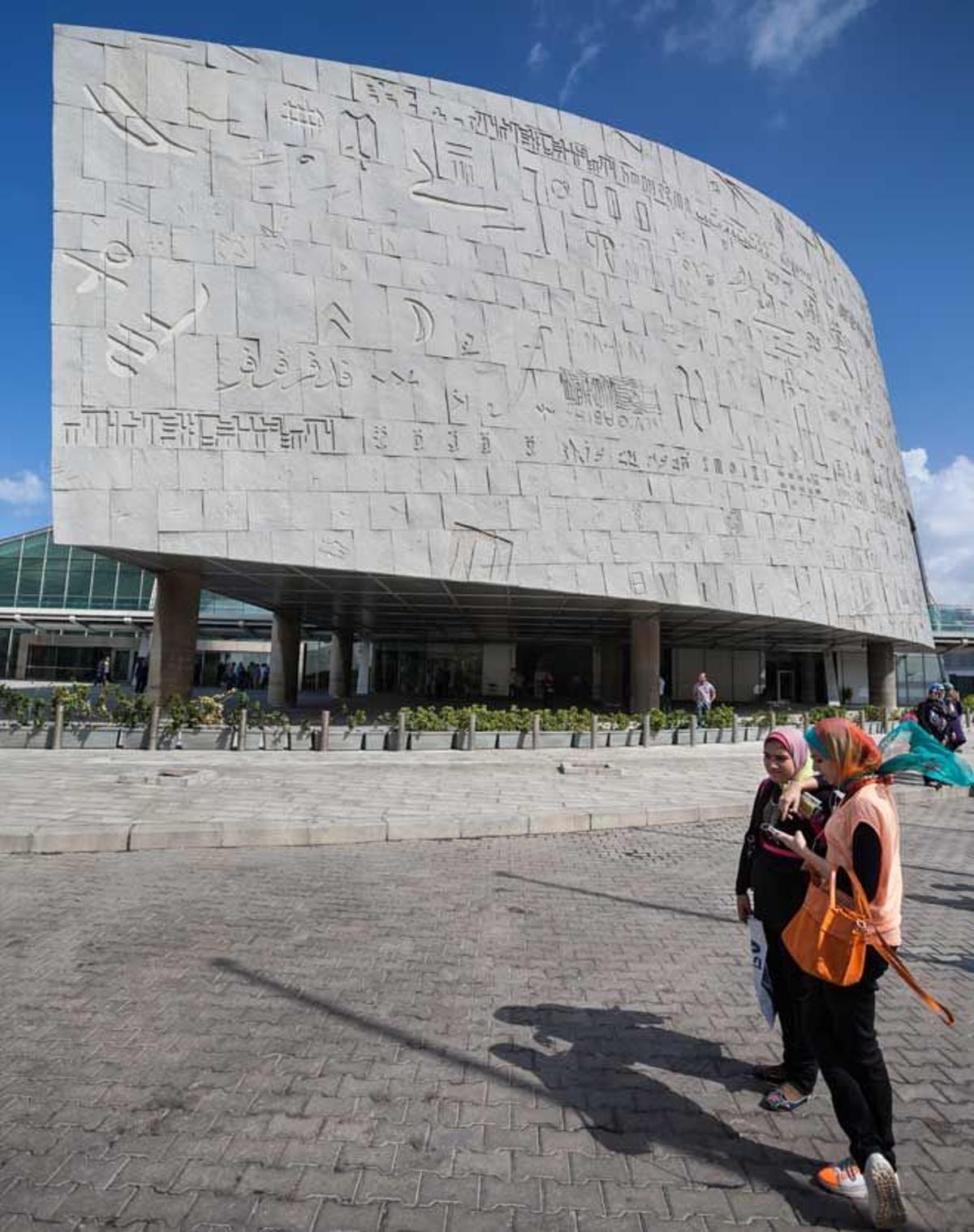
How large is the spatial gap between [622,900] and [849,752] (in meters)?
3.86

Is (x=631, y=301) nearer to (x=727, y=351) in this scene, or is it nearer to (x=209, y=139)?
(x=727, y=351)

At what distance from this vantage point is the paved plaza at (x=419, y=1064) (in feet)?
8.27

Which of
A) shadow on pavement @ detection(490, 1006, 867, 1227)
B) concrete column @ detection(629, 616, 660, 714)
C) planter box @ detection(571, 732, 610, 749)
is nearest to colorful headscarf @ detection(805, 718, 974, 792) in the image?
shadow on pavement @ detection(490, 1006, 867, 1227)

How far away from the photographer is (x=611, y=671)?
37.5 metres

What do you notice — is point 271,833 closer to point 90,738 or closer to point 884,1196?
point 884,1196

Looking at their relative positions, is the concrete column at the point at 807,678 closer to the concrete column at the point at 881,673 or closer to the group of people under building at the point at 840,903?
the concrete column at the point at 881,673

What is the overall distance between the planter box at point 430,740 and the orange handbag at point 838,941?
13454 millimetres

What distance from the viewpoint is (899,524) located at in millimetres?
29703

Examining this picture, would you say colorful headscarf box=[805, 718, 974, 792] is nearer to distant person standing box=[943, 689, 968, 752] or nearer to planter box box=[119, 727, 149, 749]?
distant person standing box=[943, 689, 968, 752]

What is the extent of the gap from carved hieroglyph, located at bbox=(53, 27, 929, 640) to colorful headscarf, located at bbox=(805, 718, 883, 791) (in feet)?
51.6

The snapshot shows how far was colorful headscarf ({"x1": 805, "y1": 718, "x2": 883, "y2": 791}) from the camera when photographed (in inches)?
110

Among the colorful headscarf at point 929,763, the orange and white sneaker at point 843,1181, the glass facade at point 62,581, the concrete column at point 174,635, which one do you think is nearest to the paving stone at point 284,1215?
the orange and white sneaker at point 843,1181

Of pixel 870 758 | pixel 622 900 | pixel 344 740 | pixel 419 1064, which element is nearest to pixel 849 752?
pixel 870 758

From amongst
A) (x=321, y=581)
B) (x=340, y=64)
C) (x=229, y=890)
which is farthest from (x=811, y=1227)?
(x=340, y=64)
